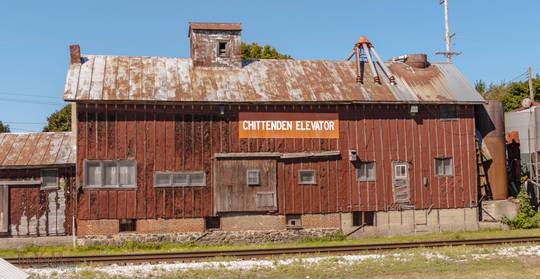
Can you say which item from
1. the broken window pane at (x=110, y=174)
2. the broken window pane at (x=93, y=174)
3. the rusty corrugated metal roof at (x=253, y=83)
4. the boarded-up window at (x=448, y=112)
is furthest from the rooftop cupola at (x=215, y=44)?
the boarded-up window at (x=448, y=112)

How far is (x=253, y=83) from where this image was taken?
27375 mm

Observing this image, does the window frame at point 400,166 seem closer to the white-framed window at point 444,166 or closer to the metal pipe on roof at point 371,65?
the white-framed window at point 444,166

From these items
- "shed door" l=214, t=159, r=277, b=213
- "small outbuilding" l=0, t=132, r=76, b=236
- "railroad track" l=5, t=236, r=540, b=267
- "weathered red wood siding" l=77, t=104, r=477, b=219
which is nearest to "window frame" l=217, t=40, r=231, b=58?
"weathered red wood siding" l=77, t=104, r=477, b=219

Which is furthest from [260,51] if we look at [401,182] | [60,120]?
[401,182]

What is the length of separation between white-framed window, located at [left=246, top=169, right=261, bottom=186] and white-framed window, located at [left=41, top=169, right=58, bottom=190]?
26.2ft

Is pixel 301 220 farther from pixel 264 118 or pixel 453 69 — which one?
pixel 453 69

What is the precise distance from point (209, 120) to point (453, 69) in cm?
1347

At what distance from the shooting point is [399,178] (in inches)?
1066

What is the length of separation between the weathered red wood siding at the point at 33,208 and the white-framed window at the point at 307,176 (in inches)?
377

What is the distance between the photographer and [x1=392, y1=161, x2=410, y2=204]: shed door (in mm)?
27000

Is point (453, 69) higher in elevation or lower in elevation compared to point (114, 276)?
higher

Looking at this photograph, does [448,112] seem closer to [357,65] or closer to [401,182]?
[401,182]

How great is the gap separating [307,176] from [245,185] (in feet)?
9.09

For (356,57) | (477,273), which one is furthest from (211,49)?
(477,273)
